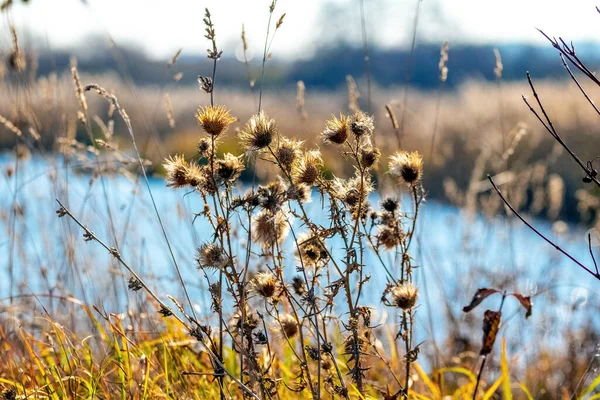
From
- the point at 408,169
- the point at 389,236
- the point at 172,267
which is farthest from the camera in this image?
the point at 172,267

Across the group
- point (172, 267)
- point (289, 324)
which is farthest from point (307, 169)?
point (172, 267)

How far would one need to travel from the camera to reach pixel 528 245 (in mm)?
5609

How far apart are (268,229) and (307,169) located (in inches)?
7.3

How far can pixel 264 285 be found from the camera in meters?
1.41

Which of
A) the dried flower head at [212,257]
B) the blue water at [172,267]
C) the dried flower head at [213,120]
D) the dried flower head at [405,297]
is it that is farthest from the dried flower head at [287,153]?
the blue water at [172,267]

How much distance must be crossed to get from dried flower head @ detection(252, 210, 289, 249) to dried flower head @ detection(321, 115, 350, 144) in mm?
177

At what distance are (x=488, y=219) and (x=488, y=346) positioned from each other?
3.06 metres

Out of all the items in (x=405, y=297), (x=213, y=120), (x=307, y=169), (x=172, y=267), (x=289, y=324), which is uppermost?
(x=213, y=120)

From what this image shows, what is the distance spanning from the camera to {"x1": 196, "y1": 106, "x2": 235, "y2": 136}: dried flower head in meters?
1.32

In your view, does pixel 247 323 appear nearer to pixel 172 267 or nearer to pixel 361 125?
pixel 361 125

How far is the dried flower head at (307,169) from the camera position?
1368 millimetres

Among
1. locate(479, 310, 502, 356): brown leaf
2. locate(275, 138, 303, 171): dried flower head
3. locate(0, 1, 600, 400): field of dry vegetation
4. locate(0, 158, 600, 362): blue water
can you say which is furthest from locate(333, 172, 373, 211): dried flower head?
locate(0, 158, 600, 362): blue water

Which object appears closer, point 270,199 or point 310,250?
point 270,199

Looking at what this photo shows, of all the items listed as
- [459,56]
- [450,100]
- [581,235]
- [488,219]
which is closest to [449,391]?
[488,219]
